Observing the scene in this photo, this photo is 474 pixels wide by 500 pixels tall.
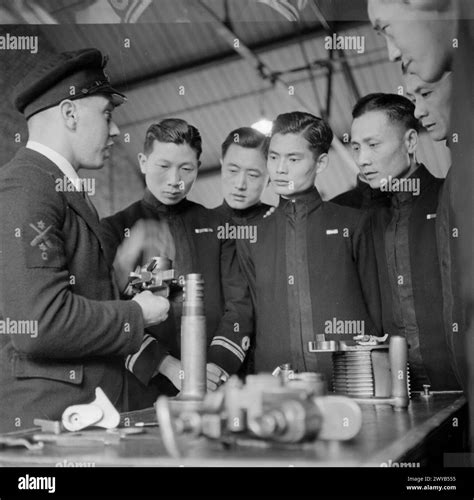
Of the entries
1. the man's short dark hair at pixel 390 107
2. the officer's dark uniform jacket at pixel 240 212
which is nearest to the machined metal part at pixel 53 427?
the officer's dark uniform jacket at pixel 240 212

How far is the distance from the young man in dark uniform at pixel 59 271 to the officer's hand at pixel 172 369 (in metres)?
0.13

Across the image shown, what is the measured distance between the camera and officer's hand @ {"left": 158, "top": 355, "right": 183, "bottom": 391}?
2.29m

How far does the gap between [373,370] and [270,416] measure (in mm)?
626

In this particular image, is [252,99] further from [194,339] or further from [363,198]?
[194,339]

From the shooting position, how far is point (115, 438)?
1.62 metres

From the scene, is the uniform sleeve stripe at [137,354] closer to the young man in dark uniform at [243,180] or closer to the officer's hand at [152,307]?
the officer's hand at [152,307]

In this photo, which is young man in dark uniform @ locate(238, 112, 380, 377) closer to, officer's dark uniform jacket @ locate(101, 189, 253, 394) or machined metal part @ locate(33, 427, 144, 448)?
officer's dark uniform jacket @ locate(101, 189, 253, 394)

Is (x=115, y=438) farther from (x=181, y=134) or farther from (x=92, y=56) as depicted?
(x=92, y=56)

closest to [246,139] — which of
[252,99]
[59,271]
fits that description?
[252,99]

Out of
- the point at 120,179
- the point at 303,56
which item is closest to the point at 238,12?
the point at 303,56

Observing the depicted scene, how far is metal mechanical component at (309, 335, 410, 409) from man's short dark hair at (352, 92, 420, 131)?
2.39 feet

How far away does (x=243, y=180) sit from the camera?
7.96 feet

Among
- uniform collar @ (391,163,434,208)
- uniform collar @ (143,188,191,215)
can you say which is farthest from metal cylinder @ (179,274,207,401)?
uniform collar @ (391,163,434,208)

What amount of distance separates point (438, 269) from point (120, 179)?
1001 mm
